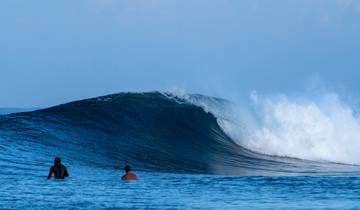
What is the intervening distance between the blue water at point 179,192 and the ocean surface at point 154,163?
2 centimetres

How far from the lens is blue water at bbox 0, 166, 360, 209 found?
1245cm

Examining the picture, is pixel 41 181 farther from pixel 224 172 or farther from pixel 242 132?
pixel 242 132

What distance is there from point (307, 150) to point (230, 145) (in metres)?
2.64

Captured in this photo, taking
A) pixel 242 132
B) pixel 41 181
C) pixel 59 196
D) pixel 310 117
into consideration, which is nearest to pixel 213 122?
pixel 242 132

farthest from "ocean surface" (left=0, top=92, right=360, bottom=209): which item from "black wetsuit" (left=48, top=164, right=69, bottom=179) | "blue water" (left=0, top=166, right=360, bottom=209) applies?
"black wetsuit" (left=48, top=164, right=69, bottom=179)

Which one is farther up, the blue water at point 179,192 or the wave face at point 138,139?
the wave face at point 138,139

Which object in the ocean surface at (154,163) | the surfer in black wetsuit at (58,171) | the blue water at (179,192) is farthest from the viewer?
the surfer in black wetsuit at (58,171)

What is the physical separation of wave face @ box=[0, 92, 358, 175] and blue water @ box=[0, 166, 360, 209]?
3.22m

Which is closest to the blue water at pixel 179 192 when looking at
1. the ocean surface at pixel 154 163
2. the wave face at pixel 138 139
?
the ocean surface at pixel 154 163

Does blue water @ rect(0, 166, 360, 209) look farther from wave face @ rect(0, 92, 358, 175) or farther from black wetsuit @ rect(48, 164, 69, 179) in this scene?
wave face @ rect(0, 92, 358, 175)

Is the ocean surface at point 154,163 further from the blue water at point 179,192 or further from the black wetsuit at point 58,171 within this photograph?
the black wetsuit at point 58,171

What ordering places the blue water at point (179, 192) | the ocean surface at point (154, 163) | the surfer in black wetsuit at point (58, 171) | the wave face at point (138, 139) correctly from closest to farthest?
the blue water at point (179, 192)
the ocean surface at point (154, 163)
the surfer in black wetsuit at point (58, 171)
the wave face at point (138, 139)

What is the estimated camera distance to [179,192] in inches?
555

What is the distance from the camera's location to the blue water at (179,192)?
12453 mm
